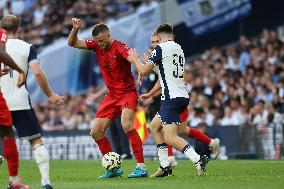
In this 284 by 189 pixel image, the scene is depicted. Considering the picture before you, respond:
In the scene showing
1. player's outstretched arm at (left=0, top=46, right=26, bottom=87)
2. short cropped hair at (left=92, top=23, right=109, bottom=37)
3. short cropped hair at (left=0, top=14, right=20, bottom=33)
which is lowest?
player's outstretched arm at (left=0, top=46, right=26, bottom=87)

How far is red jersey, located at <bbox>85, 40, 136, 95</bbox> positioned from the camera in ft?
44.6

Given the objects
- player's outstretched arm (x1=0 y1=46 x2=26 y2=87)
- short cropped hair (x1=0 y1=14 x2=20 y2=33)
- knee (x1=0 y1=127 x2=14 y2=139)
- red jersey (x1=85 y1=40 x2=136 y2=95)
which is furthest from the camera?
red jersey (x1=85 y1=40 x2=136 y2=95)

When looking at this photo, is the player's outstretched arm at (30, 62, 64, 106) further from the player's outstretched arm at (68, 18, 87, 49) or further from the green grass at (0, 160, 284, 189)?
the player's outstretched arm at (68, 18, 87, 49)

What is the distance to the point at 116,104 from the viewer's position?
1370cm

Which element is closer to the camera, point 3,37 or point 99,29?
point 3,37

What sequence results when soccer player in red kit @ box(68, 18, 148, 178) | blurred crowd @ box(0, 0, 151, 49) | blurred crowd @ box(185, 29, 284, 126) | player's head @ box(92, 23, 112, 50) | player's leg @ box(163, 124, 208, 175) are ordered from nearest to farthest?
player's leg @ box(163, 124, 208, 175)
player's head @ box(92, 23, 112, 50)
soccer player in red kit @ box(68, 18, 148, 178)
blurred crowd @ box(185, 29, 284, 126)
blurred crowd @ box(0, 0, 151, 49)

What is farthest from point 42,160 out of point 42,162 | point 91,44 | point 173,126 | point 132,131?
point 91,44

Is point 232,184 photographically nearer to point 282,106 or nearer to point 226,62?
point 282,106

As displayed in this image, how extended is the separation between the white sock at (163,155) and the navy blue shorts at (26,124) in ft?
10.4

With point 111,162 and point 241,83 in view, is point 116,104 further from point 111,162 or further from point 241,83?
point 241,83

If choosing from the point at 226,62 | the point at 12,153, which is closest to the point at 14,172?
the point at 12,153

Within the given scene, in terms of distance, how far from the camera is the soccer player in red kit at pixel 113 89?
44.1 feet

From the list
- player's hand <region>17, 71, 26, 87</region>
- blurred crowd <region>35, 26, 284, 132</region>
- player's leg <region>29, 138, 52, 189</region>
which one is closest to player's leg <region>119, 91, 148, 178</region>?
player's leg <region>29, 138, 52, 189</region>

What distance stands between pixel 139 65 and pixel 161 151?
5.30 feet
